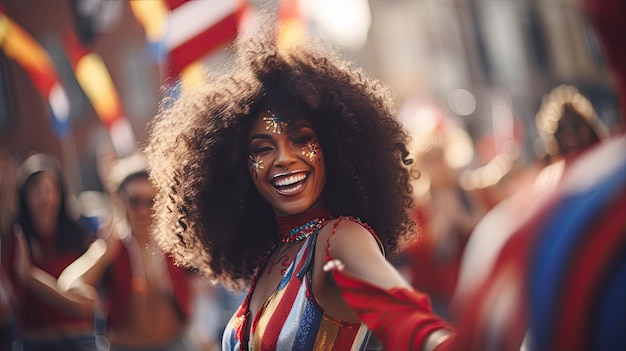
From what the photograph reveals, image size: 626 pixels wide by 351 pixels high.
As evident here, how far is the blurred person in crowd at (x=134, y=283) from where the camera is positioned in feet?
14.0

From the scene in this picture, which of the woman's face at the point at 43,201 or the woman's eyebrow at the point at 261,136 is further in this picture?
the woman's face at the point at 43,201

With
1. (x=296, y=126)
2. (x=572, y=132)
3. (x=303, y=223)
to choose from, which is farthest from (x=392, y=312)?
(x=572, y=132)

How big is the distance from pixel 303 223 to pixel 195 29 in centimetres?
258

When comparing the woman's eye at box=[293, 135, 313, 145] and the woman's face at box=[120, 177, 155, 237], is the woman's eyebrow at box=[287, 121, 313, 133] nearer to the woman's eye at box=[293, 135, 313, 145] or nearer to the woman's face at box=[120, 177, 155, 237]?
the woman's eye at box=[293, 135, 313, 145]

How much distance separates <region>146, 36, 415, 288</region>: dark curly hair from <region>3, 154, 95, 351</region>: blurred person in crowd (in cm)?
247

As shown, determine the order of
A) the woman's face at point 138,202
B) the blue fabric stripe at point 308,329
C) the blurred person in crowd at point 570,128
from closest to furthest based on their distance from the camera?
the blue fabric stripe at point 308,329, the woman's face at point 138,202, the blurred person in crowd at point 570,128

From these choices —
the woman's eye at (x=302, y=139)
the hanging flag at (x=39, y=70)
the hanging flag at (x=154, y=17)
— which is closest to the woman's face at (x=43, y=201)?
the hanging flag at (x=154, y=17)

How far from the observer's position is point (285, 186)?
1958 mm

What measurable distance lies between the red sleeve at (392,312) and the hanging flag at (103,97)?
13.4ft

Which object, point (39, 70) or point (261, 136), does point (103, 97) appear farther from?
point (261, 136)

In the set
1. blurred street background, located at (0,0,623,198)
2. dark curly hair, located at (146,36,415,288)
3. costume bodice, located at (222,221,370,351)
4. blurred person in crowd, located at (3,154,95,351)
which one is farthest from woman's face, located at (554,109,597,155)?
costume bodice, located at (222,221,370,351)

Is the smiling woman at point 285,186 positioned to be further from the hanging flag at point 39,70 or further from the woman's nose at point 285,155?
the hanging flag at point 39,70

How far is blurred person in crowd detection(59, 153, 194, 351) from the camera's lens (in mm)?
4258

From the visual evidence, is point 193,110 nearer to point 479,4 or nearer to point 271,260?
point 271,260
